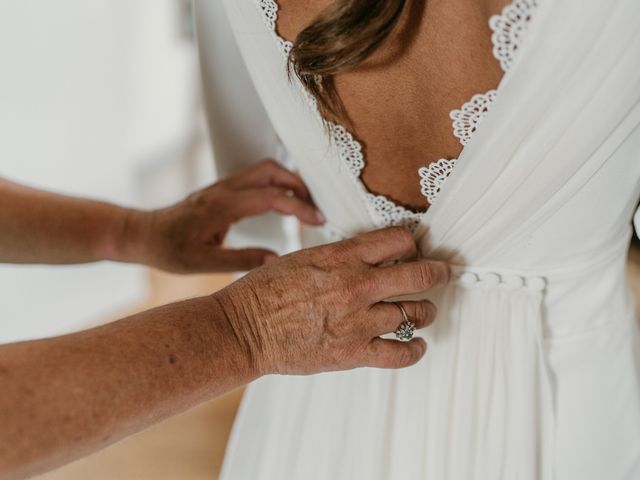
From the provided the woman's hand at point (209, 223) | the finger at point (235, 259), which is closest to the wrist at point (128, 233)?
the woman's hand at point (209, 223)

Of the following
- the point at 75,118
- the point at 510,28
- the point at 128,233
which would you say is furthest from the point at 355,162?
the point at 75,118

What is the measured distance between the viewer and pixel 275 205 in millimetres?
973

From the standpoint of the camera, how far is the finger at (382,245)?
690mm

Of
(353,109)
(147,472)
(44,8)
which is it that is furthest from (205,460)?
(44,8)

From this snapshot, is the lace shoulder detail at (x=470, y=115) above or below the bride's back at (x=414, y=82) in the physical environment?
below

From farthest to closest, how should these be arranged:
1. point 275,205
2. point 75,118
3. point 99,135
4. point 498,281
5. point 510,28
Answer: point 99,135 → point 75,118 → point 275,205 → point 498,281 → point 510,28

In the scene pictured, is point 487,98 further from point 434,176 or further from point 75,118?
point 75,118

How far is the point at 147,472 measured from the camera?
1319 mm

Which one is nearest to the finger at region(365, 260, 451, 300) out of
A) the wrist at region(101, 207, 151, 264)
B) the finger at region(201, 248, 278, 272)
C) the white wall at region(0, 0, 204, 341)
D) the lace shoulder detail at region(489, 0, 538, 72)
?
the lace shoulder detail at region(489, 0, 538, 72)

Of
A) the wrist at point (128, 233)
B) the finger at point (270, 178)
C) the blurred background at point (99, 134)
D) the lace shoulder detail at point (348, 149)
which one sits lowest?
the lace shoulder detail at point (348, 149)

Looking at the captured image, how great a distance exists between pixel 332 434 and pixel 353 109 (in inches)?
15.9

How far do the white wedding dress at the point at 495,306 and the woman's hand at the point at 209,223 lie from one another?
0.15m

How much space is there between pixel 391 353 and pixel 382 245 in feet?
0.37

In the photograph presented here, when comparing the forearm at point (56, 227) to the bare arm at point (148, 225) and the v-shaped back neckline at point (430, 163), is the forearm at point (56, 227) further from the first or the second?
the v-shaped back neckline at point (430, 163)
